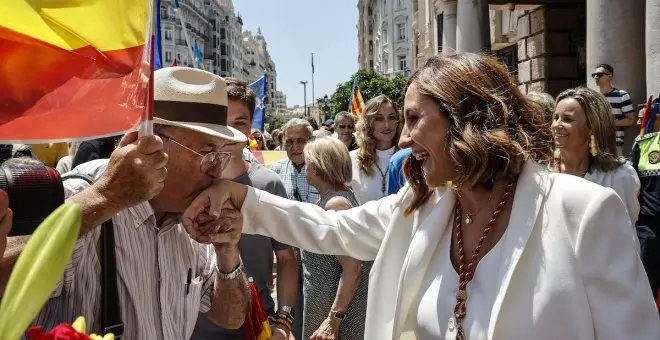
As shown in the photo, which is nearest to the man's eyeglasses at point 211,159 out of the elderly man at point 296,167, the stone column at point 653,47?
the elderly man at point 296,167

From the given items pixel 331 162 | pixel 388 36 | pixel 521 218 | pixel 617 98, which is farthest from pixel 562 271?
pixel 388 36

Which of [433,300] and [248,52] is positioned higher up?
[248,52]

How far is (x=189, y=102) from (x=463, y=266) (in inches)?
42.3

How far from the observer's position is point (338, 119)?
882 cm

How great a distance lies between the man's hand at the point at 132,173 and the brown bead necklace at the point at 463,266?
3.17 ft

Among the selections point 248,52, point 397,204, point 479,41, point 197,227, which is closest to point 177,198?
point 197,227

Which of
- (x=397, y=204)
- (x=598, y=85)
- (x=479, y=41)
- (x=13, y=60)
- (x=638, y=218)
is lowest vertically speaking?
(x=638, y=218)

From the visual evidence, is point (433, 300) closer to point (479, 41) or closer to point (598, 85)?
point (598, 85)

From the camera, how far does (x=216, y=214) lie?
2.22 m

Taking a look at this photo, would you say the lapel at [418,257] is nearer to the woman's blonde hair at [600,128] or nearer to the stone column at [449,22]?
the woman's blonde hair at [600,128]

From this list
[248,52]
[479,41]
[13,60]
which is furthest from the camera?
[248,52]

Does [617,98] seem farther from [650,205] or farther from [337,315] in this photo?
[337,315]

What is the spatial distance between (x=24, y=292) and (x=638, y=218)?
447 cm

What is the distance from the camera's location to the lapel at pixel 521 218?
1.90 m
